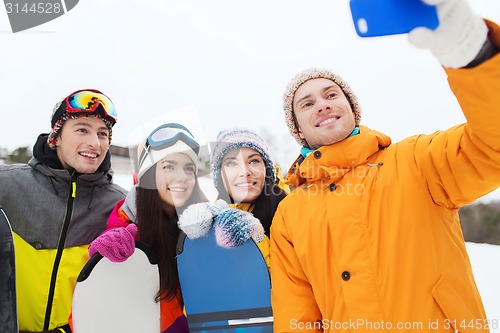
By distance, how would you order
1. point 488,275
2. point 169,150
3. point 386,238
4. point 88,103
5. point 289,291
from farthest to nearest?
1. point 488,275
2. point 88,103
3. point 169,150
4. point 289,291
5. point 386,238

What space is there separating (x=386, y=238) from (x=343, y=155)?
0.39 metres

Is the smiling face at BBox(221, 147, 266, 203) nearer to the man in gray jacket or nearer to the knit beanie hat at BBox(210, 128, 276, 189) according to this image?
the knit beanie hat at BBox(210, 128, 276, 189)

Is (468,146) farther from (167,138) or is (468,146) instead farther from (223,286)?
(167,138)

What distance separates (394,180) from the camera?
1519 millimetres

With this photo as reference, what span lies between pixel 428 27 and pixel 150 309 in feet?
6.41

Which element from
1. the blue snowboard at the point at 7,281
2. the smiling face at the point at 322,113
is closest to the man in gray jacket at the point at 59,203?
the blue snowboard at the point at 7,281

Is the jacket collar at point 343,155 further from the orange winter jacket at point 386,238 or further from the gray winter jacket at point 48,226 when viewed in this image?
the gray winter jacket at point 48,226

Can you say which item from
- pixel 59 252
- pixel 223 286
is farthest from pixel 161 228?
pixel 59 252

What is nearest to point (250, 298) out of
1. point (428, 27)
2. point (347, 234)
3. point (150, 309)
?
point (150, 309)

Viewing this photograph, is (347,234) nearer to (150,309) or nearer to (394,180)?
(394,180)

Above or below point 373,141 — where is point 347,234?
below

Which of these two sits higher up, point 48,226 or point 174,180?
point 174,180

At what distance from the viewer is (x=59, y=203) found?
2.40m

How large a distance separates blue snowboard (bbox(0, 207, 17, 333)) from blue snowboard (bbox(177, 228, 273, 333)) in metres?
0.94
